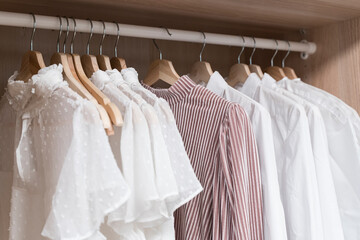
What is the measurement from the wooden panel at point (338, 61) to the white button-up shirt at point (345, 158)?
7.2 inches

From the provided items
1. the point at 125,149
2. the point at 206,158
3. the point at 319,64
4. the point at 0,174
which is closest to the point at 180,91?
the point at 206,158

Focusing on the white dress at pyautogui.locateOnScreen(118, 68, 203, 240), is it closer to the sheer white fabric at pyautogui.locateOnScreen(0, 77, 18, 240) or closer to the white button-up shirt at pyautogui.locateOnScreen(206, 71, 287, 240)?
the white button-up shirt at pyautogui.locateOnScreen(206, 71, 287, 240)

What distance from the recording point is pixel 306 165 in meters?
1.08

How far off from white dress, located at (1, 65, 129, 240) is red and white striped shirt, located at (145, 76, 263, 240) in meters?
0.27

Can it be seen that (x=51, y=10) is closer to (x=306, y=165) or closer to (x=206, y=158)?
(x=206, y=158)

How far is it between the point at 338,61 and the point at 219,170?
22.4 inches

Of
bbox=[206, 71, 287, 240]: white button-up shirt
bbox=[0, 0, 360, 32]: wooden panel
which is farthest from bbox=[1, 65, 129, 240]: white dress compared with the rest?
bbox=[206, 71, 287, 240]: white button-up shirt

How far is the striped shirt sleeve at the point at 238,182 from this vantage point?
3.24 feet

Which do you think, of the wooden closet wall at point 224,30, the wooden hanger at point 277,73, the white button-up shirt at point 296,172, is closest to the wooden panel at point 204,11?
the wooden closet wall at point 224,30

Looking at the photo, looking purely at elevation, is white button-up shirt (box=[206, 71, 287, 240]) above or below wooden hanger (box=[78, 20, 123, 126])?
below

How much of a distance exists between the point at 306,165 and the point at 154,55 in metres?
0.56

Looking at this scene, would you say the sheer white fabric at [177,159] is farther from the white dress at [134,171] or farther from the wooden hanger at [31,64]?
the wooden hanger at [31,64]

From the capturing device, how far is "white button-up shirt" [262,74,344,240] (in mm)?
1109

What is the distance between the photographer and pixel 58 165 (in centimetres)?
84
